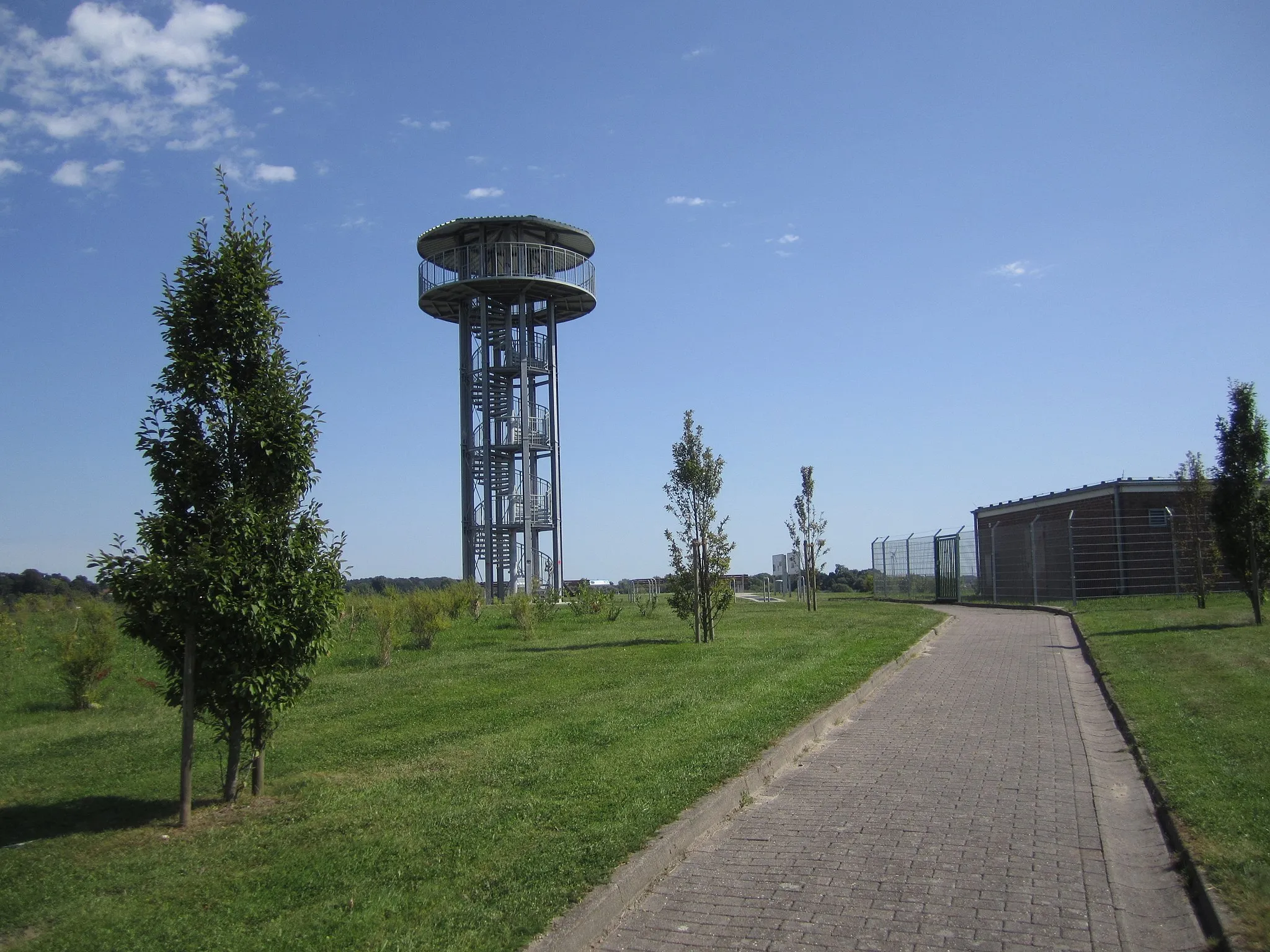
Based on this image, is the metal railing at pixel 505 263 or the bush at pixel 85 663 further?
the metal railing at pixel 505 263

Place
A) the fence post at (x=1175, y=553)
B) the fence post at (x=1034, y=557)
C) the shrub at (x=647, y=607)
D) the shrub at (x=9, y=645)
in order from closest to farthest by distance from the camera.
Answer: the shrub at (x=9, y=645), the fence post at (x=1175, y=553), the fence post at (x=1034, y=557), the shrub at (x=647, y=607)

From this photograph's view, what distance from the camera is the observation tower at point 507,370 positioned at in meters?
38.6

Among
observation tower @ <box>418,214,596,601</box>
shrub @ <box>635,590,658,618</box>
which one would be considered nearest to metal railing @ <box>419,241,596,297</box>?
observation tower @ <box>418,214,596,601</box>

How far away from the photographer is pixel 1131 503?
2931 centimetres

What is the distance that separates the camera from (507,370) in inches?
1535

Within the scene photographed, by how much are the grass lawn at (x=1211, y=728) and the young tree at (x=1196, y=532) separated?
4.87 m

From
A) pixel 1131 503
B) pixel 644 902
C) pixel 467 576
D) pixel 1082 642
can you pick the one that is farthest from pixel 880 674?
pixel 467 576

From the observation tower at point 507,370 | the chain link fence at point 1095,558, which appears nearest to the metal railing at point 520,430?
the observation tower at point 507,370

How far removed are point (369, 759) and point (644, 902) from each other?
4296 mm

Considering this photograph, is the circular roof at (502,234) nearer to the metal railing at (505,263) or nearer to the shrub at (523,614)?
the metal railing at (505,263)

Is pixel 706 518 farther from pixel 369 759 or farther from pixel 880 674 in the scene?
pixel 369 759

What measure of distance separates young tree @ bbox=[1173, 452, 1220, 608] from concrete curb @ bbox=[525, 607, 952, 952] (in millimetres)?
17115

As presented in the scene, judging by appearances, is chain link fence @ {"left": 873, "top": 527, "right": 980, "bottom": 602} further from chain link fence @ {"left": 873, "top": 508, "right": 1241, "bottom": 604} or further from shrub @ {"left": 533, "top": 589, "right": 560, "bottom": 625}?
shrub @ {"left": 533, "top": 589, "right": 560, "bottom": 625}

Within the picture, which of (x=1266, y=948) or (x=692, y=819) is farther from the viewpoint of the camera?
(x=692, y=819)
